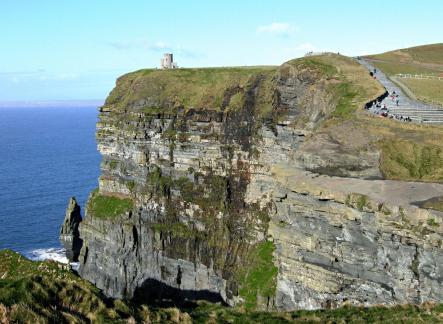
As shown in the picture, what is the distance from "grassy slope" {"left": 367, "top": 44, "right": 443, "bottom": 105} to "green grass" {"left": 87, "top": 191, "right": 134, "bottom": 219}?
36829 mm

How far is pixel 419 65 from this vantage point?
243 feet

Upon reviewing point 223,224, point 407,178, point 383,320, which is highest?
point 407,178

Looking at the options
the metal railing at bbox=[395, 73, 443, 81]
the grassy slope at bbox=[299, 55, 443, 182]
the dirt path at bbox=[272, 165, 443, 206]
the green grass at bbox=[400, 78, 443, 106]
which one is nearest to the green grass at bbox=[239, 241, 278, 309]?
the grassy slope at bbox=[299, 55, 443, 182]

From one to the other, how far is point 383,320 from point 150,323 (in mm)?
9927

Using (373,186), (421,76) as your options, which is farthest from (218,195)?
(421,76)

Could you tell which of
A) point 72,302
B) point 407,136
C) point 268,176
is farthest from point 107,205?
point 72,302

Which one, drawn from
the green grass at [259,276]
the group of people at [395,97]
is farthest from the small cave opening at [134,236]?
the group of people at [395,97]

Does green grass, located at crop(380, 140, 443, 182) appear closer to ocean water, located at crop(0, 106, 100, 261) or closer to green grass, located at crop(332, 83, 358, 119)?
green grass, located at crop(332, 83, 358, 119)

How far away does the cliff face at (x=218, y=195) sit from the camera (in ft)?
111

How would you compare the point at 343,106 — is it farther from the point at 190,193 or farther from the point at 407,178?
the point at 190,193

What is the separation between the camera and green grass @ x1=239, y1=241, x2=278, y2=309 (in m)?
46.9

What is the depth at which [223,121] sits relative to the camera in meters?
57.9

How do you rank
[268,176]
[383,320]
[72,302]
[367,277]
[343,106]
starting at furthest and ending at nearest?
[268,176]
[343,106]
[367,277]
[383,320]
[72,302]

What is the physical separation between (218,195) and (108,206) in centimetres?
1631
